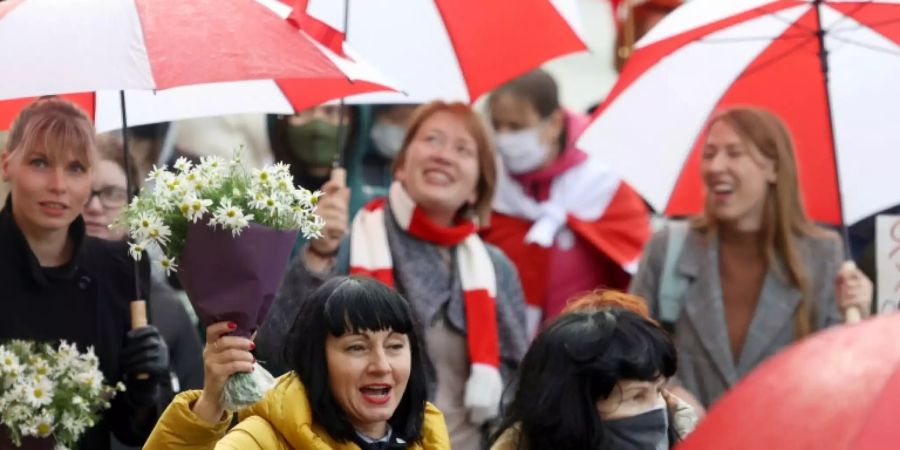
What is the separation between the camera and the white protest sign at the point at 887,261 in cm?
770

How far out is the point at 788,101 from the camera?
7781 mm

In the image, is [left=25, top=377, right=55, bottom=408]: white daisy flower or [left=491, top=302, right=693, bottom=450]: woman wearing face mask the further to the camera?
[left=25, top=377, right=55, bottom=408]: white daisy flower

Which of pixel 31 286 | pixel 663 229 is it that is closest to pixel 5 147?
pixel 31 286

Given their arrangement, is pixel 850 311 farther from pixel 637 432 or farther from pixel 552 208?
pixel 637 432

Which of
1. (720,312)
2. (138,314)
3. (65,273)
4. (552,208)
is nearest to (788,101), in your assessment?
(720,312)

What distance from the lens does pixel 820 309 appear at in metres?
7.38

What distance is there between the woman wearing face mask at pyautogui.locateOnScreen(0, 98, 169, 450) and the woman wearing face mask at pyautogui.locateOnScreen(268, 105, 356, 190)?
2362mm

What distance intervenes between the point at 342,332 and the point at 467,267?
2.10 meters

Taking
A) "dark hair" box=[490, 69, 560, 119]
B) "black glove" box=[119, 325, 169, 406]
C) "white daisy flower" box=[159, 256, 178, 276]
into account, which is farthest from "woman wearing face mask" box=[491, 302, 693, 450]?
"dark hair" box=[490, 69, 560, 119]

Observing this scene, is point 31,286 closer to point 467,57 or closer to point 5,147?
point 5,147

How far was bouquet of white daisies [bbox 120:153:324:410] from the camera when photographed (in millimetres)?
4930

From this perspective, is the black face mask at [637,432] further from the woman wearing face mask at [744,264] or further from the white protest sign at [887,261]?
the white protest sign at [887,261]

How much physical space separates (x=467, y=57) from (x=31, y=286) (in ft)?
6.71

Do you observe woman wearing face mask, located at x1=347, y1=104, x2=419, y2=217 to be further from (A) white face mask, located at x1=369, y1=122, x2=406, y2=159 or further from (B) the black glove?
(B) the black glove
